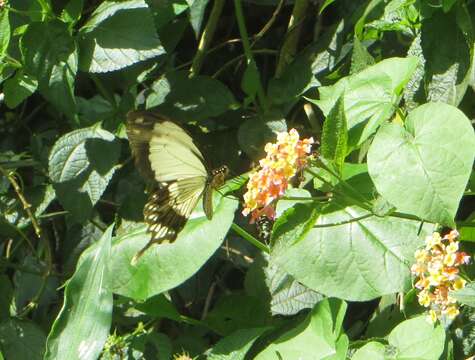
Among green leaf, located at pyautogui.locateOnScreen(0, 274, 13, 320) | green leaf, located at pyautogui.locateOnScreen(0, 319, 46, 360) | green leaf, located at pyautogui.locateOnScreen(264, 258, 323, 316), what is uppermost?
green leaf, located at pyautogui.locateOnScreen(264, 258, 323, 316)

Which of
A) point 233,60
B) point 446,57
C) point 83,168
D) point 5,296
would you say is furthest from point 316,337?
point 5,296

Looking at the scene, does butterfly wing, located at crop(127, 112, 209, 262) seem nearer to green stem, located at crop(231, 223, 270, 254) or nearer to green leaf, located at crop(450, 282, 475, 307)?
green stem, located at crop(231, 223, 270, 254)

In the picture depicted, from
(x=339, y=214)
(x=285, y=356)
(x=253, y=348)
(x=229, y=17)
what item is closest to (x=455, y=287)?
(x=339, y=214)

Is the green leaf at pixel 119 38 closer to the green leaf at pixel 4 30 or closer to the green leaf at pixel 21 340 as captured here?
the green leaf at pixel 4 30

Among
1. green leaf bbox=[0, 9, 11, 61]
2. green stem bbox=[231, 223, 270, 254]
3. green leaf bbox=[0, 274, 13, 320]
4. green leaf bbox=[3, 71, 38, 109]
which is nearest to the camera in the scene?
green stem bbox=[231, 223, 270, 254]

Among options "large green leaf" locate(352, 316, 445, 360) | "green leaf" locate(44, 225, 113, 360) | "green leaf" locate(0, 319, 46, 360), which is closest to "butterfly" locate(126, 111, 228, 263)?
"green leaf" locate(44, 225, 113, 360)

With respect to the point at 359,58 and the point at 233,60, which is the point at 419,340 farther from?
the point at 233,60

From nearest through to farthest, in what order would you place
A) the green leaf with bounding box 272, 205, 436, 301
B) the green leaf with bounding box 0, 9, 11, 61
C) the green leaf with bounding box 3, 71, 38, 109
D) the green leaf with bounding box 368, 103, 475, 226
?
the green leaf with bounding box 368, 103, 475, 226
the green leaf with bounding box 272, 205, 436, 301
the green leaf with bounding box 0, 9, 11, 61
the green leaf with bounding box 3, 71, 38, 109
